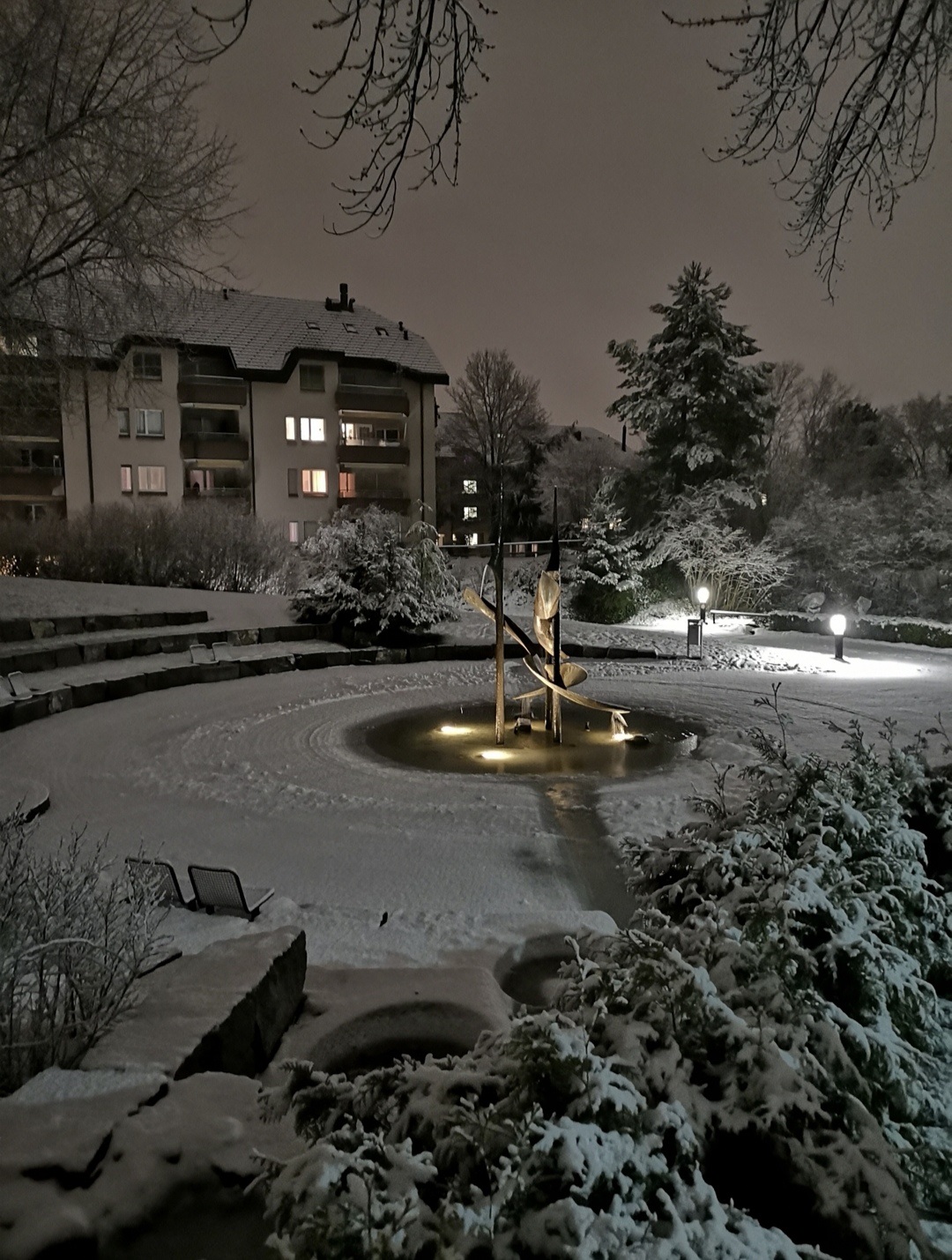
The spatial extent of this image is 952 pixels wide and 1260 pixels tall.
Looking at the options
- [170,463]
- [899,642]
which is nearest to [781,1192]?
[899,642]

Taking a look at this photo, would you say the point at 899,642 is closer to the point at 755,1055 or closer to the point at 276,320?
the point at 755,1055

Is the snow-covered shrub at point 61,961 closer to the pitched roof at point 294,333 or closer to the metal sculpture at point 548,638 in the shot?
the metal sculpture at point 548,638

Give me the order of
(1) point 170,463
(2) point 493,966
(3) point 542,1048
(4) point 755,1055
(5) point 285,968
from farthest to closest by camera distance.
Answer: (1) point 170,463, (2) point 493,966, (5) point 285,968, (4) point 755,1055, (3) point 542,1048

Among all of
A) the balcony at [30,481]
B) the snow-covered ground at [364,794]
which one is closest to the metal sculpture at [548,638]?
the snow-covered ground at [364,794]

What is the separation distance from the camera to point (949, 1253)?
2.21m

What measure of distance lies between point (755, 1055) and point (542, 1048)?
66cm

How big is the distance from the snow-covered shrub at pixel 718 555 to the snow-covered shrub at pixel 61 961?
20.6m

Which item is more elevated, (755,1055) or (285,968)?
(755,1055)

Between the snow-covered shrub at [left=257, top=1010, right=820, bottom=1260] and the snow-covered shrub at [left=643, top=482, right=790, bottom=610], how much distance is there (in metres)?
21.2

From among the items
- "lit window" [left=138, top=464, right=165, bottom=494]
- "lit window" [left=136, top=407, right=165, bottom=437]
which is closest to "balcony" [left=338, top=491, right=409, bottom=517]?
"lit window" [left=138, top=464, right=165, bottom=494]

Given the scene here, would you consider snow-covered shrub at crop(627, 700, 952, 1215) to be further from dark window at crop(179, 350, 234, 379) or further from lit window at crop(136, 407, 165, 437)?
dark window at crop(179, 350, 234, 379)

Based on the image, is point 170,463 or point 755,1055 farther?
point 170,463

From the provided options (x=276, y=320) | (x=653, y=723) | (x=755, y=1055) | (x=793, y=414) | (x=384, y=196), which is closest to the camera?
(x=755, y=1055)

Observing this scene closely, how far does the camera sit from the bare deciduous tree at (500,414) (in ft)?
146
